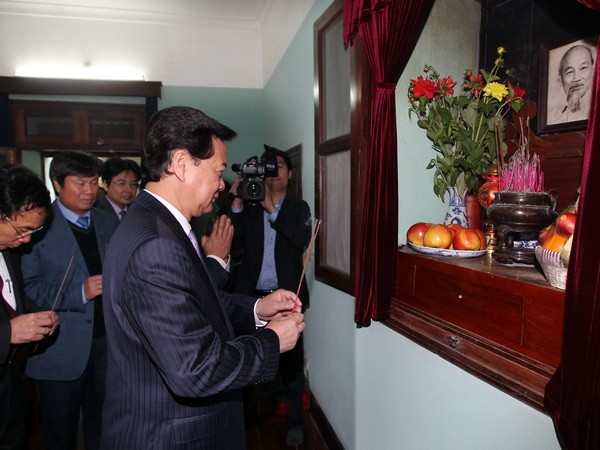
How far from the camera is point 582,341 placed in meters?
0.83

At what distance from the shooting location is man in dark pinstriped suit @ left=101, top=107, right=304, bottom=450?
0.91 meters

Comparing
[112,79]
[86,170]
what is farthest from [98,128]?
[86,170]

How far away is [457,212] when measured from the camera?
5.45 ft

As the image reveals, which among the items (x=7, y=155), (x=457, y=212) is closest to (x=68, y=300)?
(x=457, y=212)

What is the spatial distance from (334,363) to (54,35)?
4.50 m

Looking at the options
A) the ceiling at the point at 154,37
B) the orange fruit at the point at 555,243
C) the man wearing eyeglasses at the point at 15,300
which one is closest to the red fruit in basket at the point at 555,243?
the orange fruit at the point at 555,243

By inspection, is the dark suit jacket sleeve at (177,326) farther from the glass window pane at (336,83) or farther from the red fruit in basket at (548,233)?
the glass window pane at (336,83)

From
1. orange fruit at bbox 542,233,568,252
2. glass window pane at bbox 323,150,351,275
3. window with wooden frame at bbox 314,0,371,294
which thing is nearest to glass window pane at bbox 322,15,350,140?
window with wooden frame at bbox 314,0,371,294

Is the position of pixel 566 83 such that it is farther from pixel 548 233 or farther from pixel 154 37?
pixel 154 37

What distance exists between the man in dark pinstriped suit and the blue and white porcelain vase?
2.80 feet

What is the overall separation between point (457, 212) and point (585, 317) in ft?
2.86

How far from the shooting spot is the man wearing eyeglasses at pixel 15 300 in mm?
1517

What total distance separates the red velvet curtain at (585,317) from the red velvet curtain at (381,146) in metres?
0.83

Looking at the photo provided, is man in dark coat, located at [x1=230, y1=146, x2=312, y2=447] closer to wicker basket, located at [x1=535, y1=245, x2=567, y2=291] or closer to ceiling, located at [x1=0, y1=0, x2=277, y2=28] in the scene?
wicker basket, located at [x1=535, y1=245, x2=567, y2=291]
